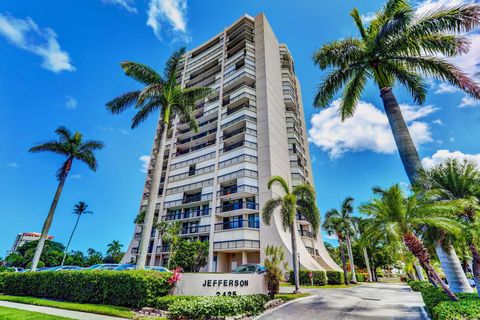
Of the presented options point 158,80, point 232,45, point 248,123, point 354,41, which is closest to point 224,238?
point 248,123

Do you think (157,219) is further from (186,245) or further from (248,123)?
(248,123)

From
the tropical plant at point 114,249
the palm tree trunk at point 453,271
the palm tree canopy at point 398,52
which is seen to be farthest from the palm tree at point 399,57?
the tropical plant at point 114,249

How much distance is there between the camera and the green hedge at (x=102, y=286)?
453 inches

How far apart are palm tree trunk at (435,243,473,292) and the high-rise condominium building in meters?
18.3

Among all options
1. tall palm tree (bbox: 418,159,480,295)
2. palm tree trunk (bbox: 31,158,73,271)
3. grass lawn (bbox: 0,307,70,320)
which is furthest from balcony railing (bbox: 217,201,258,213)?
grass lawn (bbox: 0,307,70,320)

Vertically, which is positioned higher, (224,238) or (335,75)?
(335,75)

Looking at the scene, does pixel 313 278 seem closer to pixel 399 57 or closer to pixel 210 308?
pixel 210 308

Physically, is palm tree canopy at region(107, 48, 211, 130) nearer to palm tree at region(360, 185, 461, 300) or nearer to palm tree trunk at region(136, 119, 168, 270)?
palm tree trunk at region(136, 119, 168, 270)

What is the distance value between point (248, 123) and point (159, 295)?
28.7 metres

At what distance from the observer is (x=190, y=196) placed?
127 ft

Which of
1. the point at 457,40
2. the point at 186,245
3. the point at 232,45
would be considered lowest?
the point at 186,245

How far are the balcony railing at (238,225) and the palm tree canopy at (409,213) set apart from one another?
1972 centimetres

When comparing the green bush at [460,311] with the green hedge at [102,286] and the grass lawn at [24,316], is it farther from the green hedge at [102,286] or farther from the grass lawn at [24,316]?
the grass lawn at [24,316]

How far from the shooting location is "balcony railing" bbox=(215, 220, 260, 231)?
30066mm
